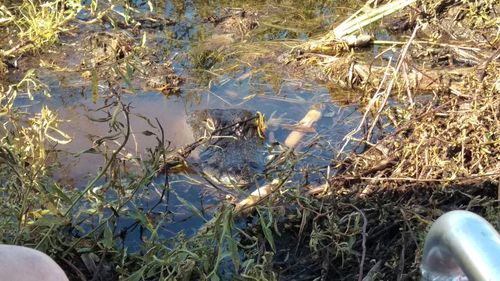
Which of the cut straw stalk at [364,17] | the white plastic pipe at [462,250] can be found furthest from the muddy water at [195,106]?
the white plastic pipe at [462,250]

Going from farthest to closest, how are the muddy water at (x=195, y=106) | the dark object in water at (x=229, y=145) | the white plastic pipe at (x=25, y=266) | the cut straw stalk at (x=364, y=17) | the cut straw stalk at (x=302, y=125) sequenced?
the cut straw stalk at (x=364, y=17) < the cut straw stalk at (x=302, y=125) < the dark object in water at (x=229, y=145) < the muddy water at (x=195, y=106) < the white plastic pipe at (x=25, y=266)

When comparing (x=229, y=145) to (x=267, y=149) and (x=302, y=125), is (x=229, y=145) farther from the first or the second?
(x=302, y=125)

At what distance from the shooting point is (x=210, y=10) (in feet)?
19.3

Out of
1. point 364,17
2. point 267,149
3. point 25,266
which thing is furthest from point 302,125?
point 25,266

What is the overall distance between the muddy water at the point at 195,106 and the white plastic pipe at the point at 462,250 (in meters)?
2.27

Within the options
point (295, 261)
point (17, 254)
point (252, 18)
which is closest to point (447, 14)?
point (252, 18)

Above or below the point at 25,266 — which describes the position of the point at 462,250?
above

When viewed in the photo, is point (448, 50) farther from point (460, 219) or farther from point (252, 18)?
point (460, 219)

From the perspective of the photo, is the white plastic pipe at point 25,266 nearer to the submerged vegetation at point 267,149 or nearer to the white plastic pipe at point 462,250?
the white plastic pipe at point 462,250

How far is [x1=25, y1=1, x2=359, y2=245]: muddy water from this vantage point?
348cm

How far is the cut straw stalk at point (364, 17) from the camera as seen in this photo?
16.4ft

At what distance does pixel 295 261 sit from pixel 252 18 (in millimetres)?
3159

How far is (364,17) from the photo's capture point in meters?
5.15

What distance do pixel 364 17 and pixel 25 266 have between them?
434 centimetres
